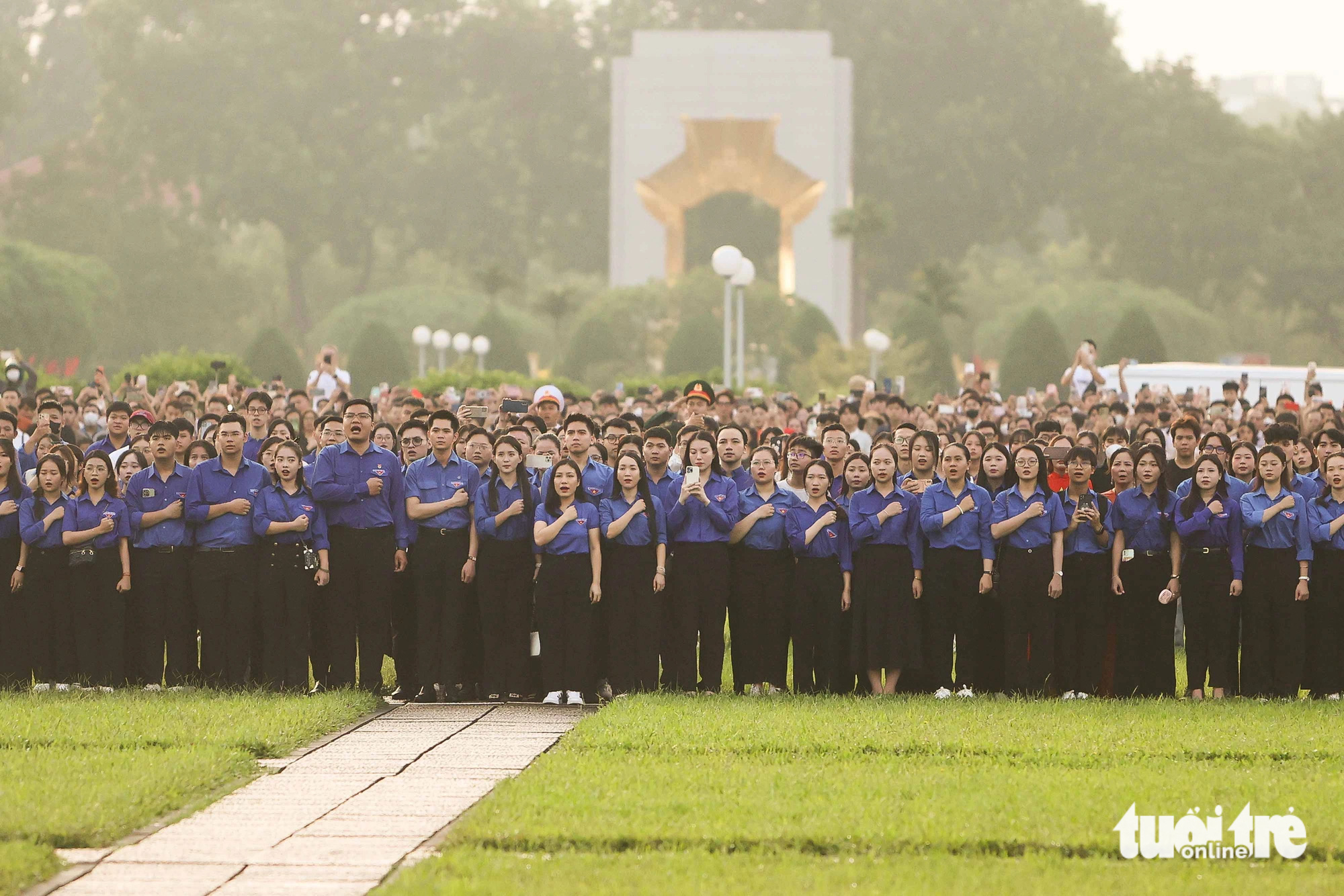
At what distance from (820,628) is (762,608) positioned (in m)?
0.42

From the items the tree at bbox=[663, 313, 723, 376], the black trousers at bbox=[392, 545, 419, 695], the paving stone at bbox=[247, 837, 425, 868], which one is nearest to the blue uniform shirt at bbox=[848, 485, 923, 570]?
the black trousers at bbox=[392, 545, 419, 695]

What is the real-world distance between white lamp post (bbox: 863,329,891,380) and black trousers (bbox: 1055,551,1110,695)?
1996cm

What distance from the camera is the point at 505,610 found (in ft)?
41.4

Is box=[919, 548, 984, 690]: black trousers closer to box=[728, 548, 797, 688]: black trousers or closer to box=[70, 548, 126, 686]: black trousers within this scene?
box=[728, 548, 797, 688]: black trousers

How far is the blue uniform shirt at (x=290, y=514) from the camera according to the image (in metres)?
12.7

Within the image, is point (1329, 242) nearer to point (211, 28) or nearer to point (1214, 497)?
point (211, 28)

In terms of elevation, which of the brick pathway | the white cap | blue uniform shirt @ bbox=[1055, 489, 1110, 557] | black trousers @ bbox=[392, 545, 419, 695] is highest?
the white cap

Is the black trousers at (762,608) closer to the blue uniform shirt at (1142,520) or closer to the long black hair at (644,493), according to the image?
the long black hair at (644,493)

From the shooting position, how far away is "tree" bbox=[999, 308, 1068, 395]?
1610 inches

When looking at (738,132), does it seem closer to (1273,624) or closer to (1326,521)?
(1326,521)

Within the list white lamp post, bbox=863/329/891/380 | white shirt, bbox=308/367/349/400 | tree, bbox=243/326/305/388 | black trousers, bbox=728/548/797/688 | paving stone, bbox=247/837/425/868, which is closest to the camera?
paving stone, bbox=247/837/425/868

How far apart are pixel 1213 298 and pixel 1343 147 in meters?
6.58

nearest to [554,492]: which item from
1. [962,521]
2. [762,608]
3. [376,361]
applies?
[762,608]

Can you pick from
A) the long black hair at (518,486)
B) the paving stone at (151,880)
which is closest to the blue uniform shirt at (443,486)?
the long black hair at (518,486)
